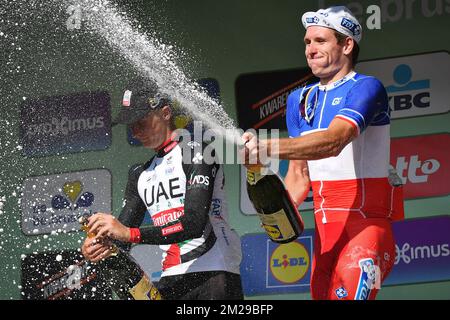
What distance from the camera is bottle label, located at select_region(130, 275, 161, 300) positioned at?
14.6 ft

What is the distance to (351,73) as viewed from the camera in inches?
162

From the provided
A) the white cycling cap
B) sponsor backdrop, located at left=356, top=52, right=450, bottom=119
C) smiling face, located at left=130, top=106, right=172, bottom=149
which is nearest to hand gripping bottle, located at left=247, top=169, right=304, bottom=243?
the white cycling cap

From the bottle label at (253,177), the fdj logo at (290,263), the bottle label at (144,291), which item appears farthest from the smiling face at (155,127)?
the fdj logo at (290,263)

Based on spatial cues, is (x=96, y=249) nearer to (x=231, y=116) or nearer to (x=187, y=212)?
(x=187, y=212)

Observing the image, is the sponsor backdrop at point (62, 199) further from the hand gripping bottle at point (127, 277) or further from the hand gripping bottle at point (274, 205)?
the hand gripping bottle at point (274, 205)

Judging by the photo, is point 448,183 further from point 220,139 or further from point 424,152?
point 220,139

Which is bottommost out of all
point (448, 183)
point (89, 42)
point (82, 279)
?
point (82, 279)

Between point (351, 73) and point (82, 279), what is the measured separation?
112 inches

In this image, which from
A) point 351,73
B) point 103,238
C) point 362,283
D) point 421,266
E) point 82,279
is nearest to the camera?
point 362,283

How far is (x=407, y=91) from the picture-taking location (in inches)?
233

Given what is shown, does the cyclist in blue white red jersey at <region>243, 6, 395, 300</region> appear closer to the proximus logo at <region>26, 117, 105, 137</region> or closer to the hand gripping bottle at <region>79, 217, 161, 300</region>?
the hand gripping bottle at <region>79, 217, 161, 300</region>

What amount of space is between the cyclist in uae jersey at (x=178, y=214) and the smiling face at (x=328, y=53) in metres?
0.84

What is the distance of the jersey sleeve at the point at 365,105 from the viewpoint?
3822mm
